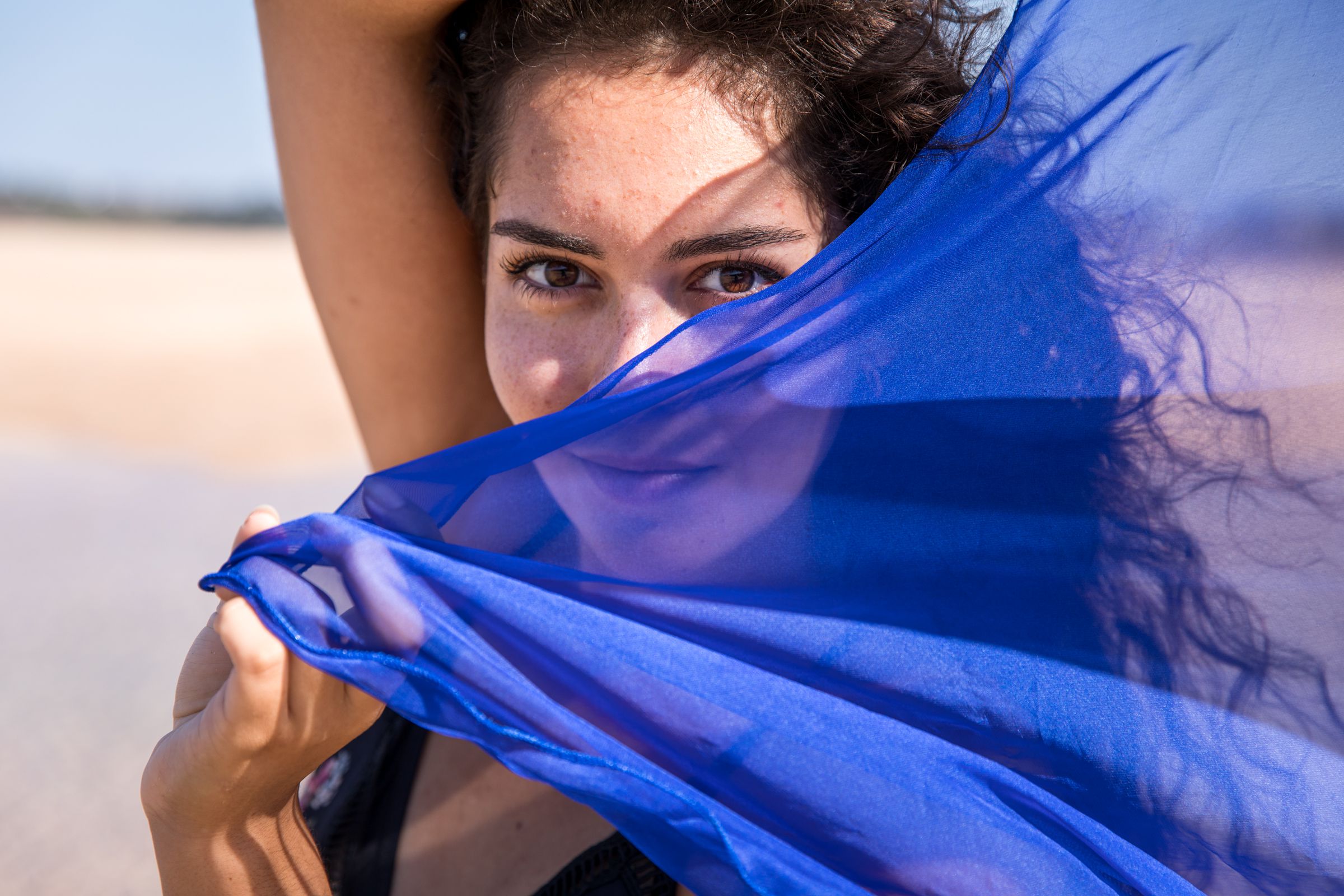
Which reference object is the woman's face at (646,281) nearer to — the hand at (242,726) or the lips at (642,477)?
the lips at (642,477)

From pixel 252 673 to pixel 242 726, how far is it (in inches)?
2.8

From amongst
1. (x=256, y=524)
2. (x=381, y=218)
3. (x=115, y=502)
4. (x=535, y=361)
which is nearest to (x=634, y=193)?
(x=535, y=361)

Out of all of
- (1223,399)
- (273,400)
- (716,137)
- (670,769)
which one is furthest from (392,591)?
(273,400)

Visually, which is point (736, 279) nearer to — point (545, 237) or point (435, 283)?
point (545, 237)

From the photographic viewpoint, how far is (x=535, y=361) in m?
1.28

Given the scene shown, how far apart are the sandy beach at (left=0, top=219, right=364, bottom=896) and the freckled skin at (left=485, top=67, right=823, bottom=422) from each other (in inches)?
79.0

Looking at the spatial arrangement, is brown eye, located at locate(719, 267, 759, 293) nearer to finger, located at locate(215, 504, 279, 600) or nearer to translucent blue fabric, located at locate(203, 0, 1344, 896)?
translucent blue fabric, located at locate(203, 0, 1344, 896)

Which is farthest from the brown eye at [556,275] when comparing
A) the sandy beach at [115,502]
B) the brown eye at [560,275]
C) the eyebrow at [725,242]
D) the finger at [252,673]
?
the sandy beach at [115,502]

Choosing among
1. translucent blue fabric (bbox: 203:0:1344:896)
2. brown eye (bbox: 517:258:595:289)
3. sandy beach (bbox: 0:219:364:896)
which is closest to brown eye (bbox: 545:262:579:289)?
brown eye (bbox: 517:258:595:289)

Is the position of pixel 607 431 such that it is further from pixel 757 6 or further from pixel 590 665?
pixel 757 6

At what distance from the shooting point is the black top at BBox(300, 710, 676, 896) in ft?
4.01

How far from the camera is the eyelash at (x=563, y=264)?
1161 mm

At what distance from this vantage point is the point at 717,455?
1.07 metres

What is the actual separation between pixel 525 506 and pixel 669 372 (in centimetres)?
21
